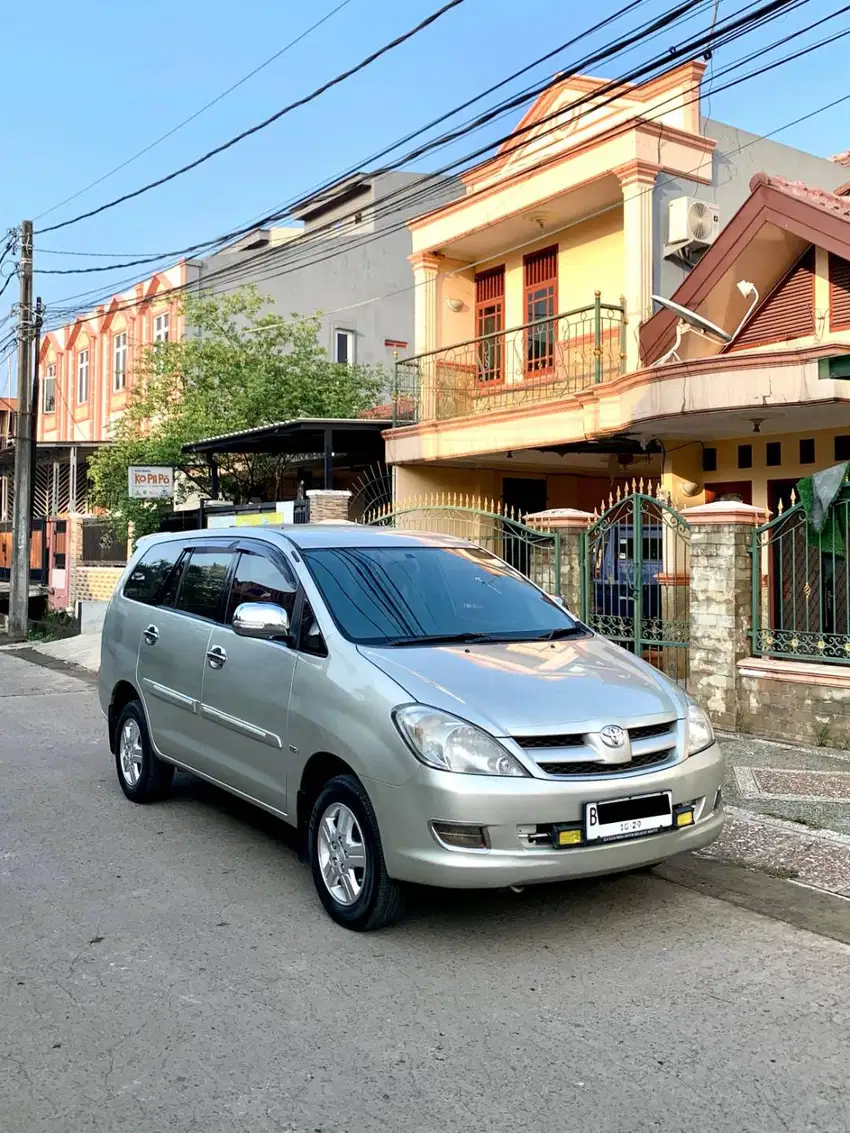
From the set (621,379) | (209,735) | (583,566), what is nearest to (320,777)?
(209,735)

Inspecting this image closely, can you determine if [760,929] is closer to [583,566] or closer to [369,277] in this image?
[583,566]

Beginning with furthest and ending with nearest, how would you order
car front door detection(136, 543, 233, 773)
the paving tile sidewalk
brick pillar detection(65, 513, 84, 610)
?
1. brick pillar detection(65, 513, 84, 610)
2. car front door detection(136, 543, 233, 773)
3. the paving tile sidewalk

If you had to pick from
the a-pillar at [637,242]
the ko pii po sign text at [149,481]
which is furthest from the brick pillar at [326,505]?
the a-pillar at [637,242]

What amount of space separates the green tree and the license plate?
16520mm

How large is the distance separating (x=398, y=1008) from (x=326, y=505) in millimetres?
11988

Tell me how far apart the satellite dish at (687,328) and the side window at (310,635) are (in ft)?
27.7

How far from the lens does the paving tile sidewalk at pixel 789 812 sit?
18.4 ft

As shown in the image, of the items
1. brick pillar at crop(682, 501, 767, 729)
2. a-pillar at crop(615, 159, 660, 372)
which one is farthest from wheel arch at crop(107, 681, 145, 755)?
a-pillar at crop(615, 159, 660, 372)

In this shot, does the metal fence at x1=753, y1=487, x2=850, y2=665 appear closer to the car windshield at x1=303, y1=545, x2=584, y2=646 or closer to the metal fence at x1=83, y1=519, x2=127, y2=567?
the car windshield at x1=303, y1=545, x2=584, y2=646

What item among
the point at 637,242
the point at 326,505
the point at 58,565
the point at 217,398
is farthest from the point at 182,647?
the point at 58,565

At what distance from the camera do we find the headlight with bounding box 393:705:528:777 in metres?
4.16

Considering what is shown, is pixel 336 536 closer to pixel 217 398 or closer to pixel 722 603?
pixel 722 603

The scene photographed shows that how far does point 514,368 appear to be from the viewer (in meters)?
16.5

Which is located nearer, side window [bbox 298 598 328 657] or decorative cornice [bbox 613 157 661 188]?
side window [bbox 298 598 328 657]
